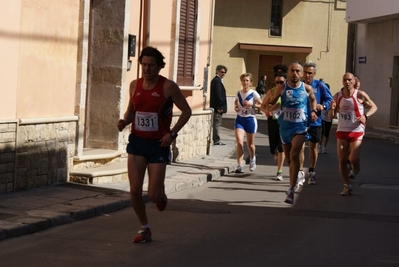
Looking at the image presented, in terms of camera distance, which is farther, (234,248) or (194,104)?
(194,104)

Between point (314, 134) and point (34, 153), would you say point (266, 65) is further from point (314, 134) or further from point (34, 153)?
point (34, 153)

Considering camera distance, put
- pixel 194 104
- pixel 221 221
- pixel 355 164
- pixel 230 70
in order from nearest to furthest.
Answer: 1. pixel 221 221
2. pixel 355 164
3. pixel 194 104
4. pixel 230 70

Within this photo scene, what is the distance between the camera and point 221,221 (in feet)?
34.9

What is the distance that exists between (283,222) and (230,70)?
1309 inches

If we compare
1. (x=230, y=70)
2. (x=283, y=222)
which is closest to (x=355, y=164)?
(x=283, y=222)

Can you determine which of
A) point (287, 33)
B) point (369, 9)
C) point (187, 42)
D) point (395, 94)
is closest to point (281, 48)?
point (287, 33)

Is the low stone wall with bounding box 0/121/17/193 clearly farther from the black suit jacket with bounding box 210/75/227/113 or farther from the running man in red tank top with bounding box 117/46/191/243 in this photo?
the black suit jacket with bounding box 210/75/227/113

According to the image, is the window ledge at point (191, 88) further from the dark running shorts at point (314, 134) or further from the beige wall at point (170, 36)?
the dark running shorts at point (314, 134)

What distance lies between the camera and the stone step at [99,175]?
514 inches

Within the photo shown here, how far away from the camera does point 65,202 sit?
36.2 feet

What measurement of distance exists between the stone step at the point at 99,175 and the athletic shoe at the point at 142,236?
4245mm

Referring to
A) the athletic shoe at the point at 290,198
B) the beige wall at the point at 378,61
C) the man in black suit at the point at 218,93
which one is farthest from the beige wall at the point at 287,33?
the athletic shoe at the point at 290,198

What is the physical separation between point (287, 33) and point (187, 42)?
26.1 m

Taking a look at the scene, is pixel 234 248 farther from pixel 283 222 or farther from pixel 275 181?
pixel 275 181
